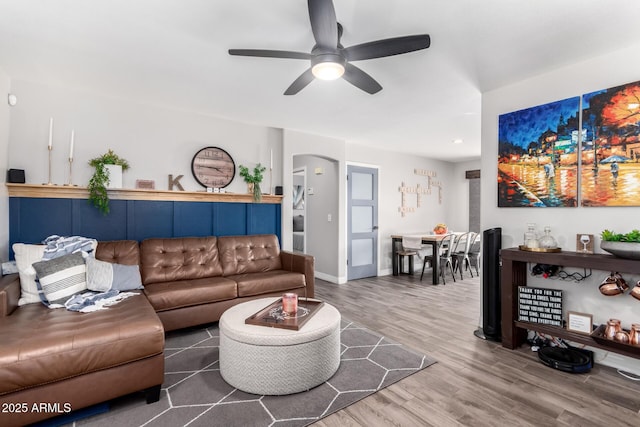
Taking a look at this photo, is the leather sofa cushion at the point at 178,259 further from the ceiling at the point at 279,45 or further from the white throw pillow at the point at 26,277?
the ceiling at the point at 279,45

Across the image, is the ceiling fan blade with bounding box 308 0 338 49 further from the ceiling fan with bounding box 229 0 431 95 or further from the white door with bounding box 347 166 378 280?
the white door with bounding box 347 166 378 280

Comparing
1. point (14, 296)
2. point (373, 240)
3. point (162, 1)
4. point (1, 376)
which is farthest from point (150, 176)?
point (373, 240)

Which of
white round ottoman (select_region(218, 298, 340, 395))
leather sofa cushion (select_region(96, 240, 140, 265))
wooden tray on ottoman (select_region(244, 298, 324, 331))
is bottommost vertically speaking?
white round ottoman (select_region(218, 298, 340, 395))

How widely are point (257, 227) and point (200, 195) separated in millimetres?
888

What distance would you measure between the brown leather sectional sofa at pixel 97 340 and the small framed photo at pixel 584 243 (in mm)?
3017

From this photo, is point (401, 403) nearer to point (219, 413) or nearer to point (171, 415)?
point (219, 413)

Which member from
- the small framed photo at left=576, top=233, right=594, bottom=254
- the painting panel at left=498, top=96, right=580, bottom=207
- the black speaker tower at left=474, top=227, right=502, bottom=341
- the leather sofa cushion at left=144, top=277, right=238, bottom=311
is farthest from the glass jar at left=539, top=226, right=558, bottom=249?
the leather sofa cushion at left=144, top=277, right=238, bottom=311

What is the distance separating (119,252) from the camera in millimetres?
3094

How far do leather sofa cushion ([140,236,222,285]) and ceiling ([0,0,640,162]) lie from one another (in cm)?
160

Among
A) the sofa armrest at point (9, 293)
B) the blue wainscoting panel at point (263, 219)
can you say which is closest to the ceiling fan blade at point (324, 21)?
the sofa armrest at point (9, 293)

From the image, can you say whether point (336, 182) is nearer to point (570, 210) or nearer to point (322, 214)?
point (322, 214)

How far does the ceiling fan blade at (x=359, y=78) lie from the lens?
211 centimetres

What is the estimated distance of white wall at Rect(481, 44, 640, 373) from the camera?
7.75 feet

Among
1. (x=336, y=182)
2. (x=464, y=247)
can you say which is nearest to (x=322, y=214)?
(x=336, y=182)
